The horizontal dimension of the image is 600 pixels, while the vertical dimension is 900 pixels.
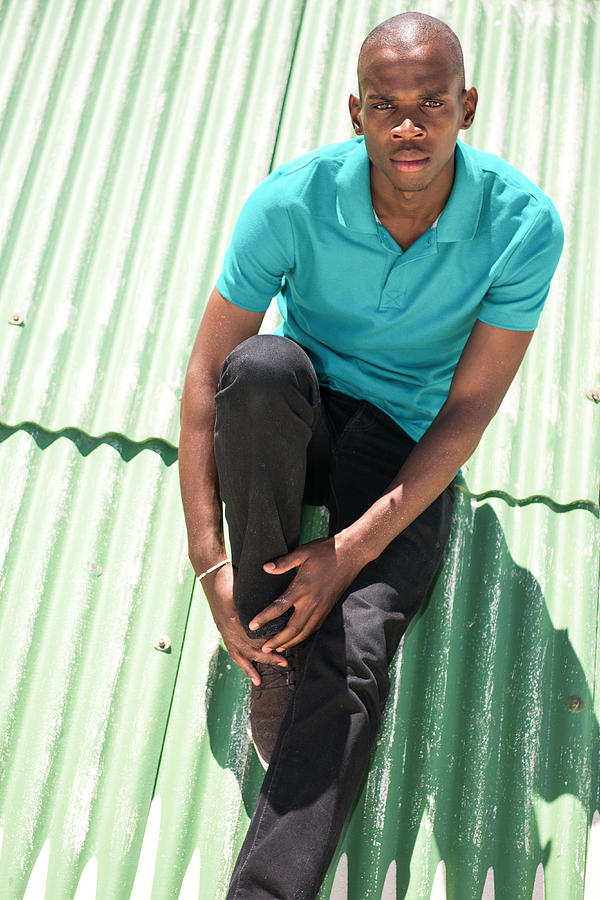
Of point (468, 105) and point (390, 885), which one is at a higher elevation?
point (468, 105)

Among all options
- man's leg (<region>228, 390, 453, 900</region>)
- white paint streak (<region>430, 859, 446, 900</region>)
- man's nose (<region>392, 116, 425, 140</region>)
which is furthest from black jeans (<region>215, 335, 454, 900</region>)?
man's nose (<region>392, 116, 425, 140</region>)

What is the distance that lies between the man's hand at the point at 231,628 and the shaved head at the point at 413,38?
41.9 inches

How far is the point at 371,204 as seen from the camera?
77.3 inches

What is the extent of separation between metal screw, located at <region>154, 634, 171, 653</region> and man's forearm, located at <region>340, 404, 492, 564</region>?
549mm

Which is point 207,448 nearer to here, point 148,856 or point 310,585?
point 310,585

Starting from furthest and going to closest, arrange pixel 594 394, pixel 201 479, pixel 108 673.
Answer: pixel 594 394
pixel 108 673
pixel 201 479

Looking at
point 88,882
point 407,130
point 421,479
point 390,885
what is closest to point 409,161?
point 407,130

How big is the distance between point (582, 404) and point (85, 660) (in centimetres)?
140

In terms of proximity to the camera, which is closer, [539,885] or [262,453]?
[262,453]

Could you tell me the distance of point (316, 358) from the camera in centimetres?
217

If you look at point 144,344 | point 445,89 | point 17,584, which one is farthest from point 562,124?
point 17,584

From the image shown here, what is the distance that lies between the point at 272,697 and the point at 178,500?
61 cm

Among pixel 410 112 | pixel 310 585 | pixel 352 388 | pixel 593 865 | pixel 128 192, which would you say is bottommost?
pixel 593 865

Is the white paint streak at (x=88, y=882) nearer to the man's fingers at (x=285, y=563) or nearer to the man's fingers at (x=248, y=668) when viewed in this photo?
the man's fingers at (x=248, y=668)
